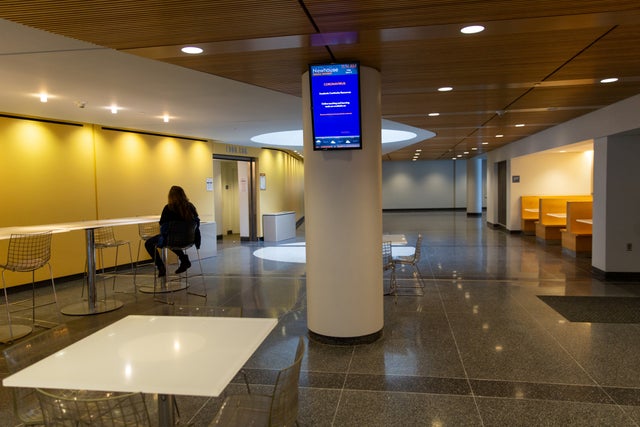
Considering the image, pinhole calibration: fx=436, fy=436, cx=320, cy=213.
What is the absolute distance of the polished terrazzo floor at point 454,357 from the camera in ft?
10.1

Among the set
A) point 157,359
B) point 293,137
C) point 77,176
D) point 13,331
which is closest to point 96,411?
point 157,359

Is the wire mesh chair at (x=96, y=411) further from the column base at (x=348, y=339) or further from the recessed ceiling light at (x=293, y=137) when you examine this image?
the recessed ceiling light at (x=293, y=137)

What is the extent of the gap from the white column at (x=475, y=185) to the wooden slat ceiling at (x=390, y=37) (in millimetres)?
16741

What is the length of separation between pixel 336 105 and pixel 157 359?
2.85 m

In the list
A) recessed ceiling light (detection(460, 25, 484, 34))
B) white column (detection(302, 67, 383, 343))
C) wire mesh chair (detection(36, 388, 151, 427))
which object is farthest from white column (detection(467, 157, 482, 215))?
wire mesh chair (detection(36, 388, 151, 427))

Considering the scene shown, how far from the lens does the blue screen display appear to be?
4078mm

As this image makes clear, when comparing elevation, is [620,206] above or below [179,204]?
below

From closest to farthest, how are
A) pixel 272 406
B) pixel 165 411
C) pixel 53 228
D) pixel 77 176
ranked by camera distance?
pixel 272 406
pixel 165 411
pixel 53 228
pixel 77 176

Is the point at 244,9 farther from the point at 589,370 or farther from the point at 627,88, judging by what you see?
the point at 627,88

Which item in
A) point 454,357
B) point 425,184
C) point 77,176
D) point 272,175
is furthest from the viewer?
point 425,184

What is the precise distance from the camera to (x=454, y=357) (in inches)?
159

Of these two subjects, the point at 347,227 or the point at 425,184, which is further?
the point at 425,184

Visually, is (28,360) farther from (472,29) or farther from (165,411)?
(472,29)

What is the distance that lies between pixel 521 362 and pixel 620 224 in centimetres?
473
